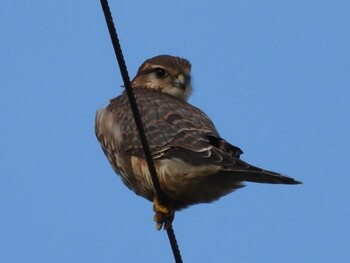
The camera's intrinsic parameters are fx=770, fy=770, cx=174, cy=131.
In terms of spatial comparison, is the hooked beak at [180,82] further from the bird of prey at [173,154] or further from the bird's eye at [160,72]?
the bird of prey at [173,154]

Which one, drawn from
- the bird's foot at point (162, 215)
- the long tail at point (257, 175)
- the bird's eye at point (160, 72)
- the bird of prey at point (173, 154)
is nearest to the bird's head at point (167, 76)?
the bird's eye at point (160, 72)

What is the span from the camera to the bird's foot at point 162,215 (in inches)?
198

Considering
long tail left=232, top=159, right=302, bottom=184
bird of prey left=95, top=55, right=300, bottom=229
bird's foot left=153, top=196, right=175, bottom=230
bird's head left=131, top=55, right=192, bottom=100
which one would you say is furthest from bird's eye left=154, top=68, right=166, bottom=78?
long tail left=232, top=159, right=302, bottom=184

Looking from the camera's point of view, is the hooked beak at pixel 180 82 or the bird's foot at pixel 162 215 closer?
the bird's foot at pixel 162 215

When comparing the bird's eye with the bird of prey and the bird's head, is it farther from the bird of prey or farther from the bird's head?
the bird of prey

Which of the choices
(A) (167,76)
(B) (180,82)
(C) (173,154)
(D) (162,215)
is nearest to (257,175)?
(C) (173,154)

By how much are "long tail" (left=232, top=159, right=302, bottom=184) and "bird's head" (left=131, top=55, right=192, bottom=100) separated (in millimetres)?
2108

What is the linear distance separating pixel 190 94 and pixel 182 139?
185 cm

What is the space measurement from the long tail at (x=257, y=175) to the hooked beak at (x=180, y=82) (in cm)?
211

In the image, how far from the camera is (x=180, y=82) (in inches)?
260

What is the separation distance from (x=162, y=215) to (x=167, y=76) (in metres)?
1.91

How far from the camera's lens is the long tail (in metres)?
4.31

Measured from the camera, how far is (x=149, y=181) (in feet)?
16.4

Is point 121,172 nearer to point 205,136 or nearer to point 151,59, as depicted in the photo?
point 205,136
